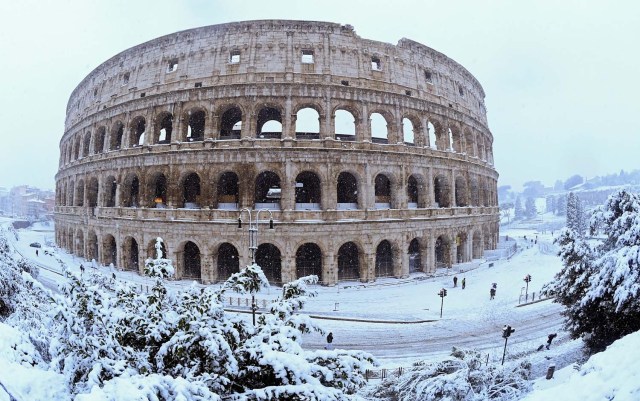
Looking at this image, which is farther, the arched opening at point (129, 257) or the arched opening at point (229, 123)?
the arched opening at point (229, 123)

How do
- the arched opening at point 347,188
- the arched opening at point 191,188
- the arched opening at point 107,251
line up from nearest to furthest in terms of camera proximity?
the arched opening at point 191,188
the arched opening at point 347,188
the arched opening at point 107,251

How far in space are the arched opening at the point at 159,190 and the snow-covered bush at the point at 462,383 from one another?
78.4 ft

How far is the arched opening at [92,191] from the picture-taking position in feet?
104

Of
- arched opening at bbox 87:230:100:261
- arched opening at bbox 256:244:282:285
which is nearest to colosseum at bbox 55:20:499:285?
arched opening at bbox 256:244:282:285

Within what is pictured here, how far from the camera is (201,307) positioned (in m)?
5.58

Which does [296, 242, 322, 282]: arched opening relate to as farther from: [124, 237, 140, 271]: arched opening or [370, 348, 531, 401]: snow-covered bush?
[370, 348, 531, 401]: snow-covered bush

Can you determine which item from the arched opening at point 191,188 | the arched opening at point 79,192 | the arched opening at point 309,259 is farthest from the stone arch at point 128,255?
the arched opening at point 309,259

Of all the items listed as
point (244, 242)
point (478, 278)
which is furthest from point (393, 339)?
point (478, 278)

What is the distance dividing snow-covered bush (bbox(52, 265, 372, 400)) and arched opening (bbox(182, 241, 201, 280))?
2195 centimetres

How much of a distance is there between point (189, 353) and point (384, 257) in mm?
23924

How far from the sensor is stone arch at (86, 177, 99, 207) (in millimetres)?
31703

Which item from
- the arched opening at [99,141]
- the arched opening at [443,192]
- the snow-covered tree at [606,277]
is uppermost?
the arched opening at [99,141]

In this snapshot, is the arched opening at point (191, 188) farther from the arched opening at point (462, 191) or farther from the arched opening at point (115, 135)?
the arched opening at point (462, 191)

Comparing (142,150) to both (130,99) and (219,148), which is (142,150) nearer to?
(130,99)
